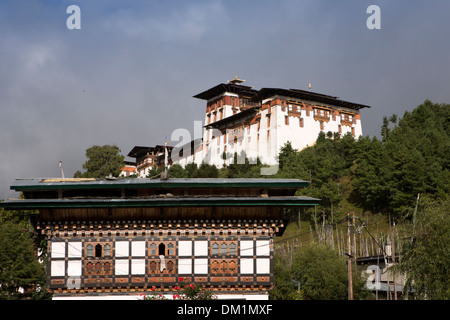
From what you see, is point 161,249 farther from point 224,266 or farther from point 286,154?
point 286,154

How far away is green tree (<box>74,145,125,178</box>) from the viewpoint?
94.1 metres

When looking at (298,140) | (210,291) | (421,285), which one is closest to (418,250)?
(421,285)

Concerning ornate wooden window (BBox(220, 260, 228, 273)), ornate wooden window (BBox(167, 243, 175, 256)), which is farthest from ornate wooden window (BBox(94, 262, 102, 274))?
ornate wooden window (BBox(220, 260, 228, 273))

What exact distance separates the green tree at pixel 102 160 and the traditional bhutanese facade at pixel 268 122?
20.4 m

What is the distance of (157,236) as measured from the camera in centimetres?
3111

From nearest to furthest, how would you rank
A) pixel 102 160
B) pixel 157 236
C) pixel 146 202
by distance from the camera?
pixel 146 202, pixel 157 236, pixel 102 160

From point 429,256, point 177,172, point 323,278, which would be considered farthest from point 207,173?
point 429,256

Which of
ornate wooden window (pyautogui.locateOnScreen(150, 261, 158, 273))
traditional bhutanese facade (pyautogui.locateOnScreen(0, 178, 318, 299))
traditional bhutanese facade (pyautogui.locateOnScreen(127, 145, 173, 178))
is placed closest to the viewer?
traditional bhutanese facade (pyautogui.locateOnScreen(0, 178, 318, 299))

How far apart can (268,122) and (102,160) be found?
29.0 metres

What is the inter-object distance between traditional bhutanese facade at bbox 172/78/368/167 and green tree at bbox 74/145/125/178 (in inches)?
805

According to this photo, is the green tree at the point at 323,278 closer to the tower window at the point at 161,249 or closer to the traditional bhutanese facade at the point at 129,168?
the tower window at the point at 161,249

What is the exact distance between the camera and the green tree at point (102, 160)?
94.1 m

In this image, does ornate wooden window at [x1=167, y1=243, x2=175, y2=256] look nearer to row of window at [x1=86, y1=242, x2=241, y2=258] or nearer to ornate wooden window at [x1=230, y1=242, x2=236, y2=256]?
row of window at [x1=86, y1=242, x2=241, y2=258]
